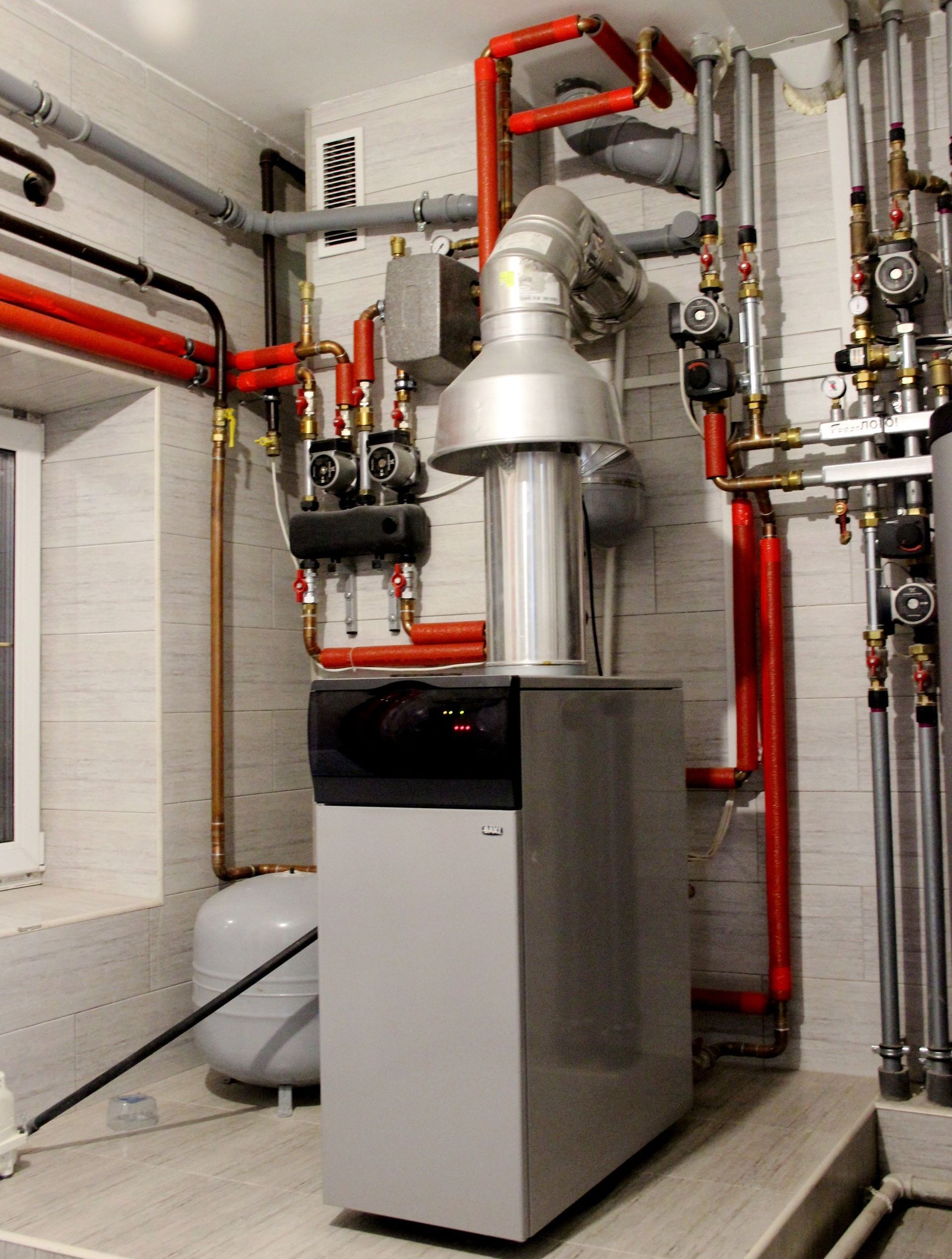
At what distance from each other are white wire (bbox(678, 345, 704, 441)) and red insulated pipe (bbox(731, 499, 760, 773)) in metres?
0.21

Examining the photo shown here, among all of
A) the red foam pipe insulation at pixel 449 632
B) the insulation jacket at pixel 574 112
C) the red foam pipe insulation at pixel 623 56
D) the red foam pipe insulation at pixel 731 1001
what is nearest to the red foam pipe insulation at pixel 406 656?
the red foam pipe insulation at pixel 449 632

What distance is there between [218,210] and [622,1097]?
228 centimetres

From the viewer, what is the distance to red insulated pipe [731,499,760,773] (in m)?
2.54

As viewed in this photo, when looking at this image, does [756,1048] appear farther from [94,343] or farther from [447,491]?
[94,343]

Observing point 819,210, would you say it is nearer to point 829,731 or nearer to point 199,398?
point 829,731

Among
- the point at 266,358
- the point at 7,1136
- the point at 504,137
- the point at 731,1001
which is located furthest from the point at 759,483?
the point at 7,1136

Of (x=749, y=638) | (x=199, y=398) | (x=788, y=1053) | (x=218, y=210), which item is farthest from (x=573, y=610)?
(x=218, y=210)

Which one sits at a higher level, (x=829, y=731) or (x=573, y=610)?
(x=573, y=610)

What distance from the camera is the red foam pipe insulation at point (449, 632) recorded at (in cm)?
272

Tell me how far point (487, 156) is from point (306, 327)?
62cm

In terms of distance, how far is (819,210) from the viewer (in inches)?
103

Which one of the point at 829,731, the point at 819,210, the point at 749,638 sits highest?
the point at 819,210

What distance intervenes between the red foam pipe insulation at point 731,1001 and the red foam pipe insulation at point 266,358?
5.93 feet

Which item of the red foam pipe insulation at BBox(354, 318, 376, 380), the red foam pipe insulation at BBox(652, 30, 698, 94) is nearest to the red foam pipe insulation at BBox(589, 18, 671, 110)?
the red foam pipe insulation at BBox(652, 30, 698, 94)
